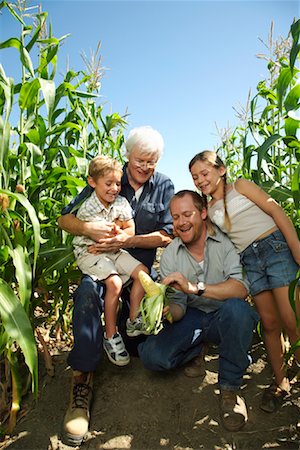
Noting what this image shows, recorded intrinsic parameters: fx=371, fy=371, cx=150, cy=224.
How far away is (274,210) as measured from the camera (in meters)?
2.31

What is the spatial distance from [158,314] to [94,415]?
2.72 feet

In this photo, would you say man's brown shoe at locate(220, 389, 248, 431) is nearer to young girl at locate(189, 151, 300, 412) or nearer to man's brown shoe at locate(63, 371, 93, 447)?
young girl at locate(189, 151, 300, 412)

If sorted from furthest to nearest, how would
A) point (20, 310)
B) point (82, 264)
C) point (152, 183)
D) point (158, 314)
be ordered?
1. point (152, 183)
2. point (82, 264)
3. point (158, 314)
4. point (20, 310)

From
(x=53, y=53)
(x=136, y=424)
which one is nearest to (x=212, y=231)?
(x=136, y=424)

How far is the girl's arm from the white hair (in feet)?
2.24

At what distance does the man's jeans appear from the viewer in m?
2.22

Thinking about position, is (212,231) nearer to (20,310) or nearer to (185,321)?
(185,321)

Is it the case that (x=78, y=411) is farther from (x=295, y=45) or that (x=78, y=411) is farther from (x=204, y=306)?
(x=295, y=45)

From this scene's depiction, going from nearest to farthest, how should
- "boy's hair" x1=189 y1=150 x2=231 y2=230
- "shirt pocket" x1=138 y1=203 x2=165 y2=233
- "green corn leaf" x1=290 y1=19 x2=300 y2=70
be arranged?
"green corn leaf" x1=290 y1=19 x2=300 y2=70 → "boy's hair" x1=189 y1=150 x2=231 y2=230 → "shirt pocket" x1=138 y1=203 x2=165 y2=233

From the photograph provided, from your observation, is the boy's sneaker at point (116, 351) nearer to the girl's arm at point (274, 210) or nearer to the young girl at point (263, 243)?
the young girl at point (263, 243)

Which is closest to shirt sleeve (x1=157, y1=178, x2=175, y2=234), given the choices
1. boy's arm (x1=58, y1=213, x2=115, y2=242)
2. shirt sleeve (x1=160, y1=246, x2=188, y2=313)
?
shirt sleeve (x1=160, y1=246, x2=188, y2=313)

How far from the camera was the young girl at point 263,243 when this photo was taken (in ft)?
7.57

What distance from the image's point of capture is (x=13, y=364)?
1.98 m

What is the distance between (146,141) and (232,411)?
187 centimetres
